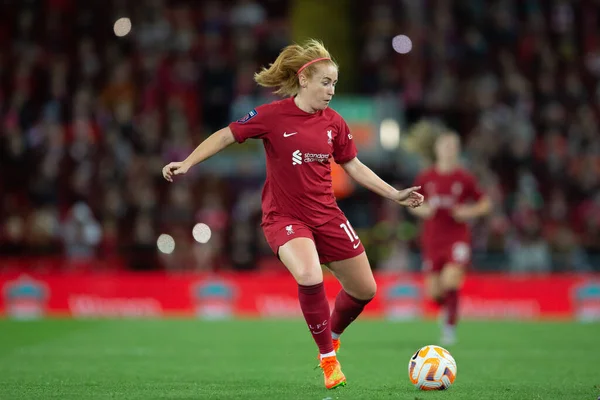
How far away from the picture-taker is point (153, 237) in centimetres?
1947

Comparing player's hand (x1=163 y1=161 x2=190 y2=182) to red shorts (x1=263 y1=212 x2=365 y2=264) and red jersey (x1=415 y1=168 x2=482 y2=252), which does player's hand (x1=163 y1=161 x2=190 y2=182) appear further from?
red jersey (x1=415 y1=168 x2=482 y2=252)

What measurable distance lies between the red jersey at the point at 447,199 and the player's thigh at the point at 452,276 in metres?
0.28

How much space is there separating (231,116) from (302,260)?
14941 millimetres

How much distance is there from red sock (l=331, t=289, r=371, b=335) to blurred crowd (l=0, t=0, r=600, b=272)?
11201 millimetres

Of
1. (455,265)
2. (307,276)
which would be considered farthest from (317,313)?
(455,265)

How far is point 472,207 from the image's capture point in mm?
11844

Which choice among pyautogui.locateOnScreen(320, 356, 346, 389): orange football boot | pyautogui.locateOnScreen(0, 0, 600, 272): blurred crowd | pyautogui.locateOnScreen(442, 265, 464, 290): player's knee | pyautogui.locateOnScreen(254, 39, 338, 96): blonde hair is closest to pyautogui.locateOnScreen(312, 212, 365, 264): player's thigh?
pyautogui.locateOnScreen(320, 356, 346, 389): orange football boot

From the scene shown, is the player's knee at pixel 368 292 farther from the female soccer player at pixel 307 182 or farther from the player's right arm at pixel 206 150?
the player's right arm at pixel 206 150

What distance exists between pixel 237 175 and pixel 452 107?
517 centimetres

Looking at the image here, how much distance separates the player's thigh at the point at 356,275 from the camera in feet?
24.3

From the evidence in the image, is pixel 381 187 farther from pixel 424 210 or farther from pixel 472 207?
pixel 472 207

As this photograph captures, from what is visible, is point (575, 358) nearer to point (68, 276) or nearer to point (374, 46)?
point (68, 276)

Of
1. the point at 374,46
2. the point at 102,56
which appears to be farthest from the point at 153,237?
the point at 374,46

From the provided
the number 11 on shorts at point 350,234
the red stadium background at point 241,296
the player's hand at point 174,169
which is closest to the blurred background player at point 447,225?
the number 11 on shorts at point 350,234
